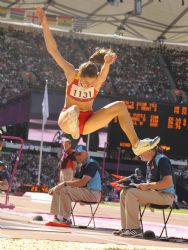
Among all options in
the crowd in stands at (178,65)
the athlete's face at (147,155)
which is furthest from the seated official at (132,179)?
the crowd in stands at (178,65)

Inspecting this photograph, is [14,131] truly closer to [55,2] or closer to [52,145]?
[52,145]

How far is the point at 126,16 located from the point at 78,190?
2711 centimetres

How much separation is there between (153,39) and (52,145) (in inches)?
552

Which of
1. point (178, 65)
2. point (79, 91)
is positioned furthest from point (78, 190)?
point (178, 65)

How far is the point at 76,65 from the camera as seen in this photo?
126 ft

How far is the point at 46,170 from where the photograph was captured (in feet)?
99.5

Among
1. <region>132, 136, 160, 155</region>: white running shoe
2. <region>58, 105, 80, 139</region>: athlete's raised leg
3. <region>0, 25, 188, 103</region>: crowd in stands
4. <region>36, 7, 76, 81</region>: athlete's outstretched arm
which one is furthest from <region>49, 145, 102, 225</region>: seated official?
<region>0, 25, 188, 103</region>: crowd in stands

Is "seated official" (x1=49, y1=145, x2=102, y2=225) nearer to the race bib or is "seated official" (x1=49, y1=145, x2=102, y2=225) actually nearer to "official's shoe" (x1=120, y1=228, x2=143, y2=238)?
"official's shoe" (x1=120, y1=228, x2=143, y2=238)

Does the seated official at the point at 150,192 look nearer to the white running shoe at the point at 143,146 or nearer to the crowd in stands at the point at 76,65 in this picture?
the white running shoe at the point at 143,146

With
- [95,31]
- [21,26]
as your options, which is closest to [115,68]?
[95,31]

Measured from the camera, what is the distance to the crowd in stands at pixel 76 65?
3634 cm

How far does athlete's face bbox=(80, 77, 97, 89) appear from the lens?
7.86 meters

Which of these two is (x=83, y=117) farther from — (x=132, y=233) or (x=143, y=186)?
(x=132, y=233)

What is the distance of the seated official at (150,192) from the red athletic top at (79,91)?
41.7 inches
